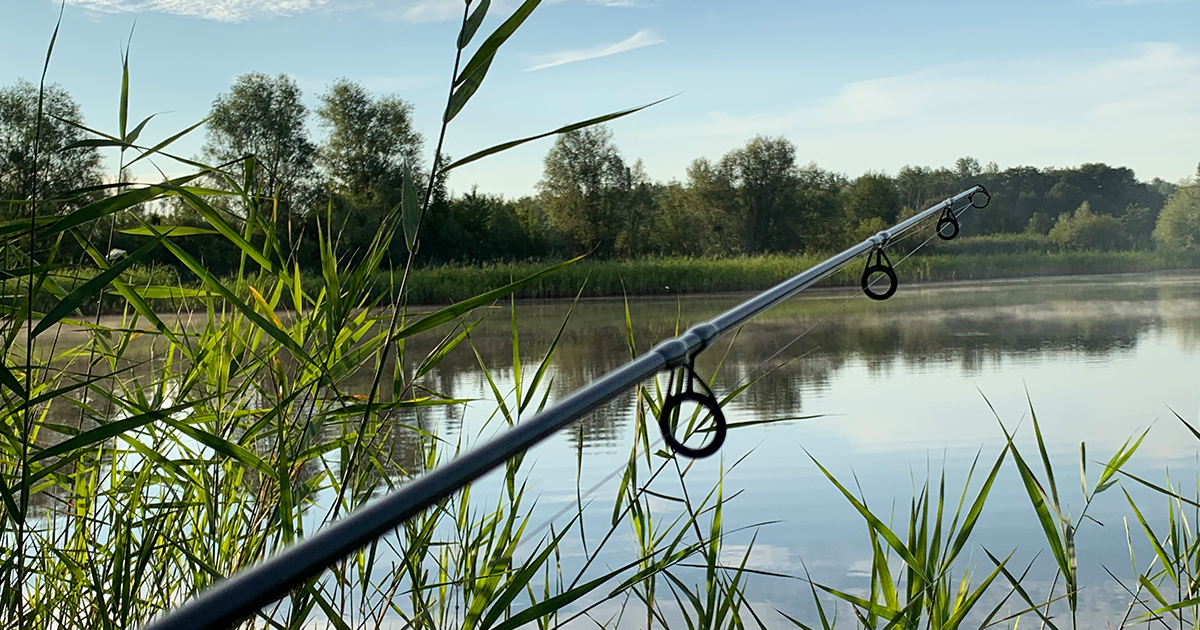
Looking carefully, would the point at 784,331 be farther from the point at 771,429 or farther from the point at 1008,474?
the point at 1008,474

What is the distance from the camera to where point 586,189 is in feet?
75.5

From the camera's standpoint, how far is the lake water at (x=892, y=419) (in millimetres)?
2799

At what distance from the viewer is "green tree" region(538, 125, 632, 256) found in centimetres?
2275

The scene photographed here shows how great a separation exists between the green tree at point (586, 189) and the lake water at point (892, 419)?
1295 cm

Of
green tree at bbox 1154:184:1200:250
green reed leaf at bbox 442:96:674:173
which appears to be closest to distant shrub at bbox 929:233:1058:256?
green tree at bbox 1154:184:1200:250

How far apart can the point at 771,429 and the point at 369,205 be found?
17.8m

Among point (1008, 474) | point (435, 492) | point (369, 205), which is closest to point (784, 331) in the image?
point (1008, 474)

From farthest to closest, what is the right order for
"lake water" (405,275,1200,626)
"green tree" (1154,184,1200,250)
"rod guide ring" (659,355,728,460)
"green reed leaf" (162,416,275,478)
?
"green tree" (1154,184,1200,250) → "lake water" (405,275,1200,626) → "green reed leaf" (162,416,275,478) → "rod guide ring" (659,355,728,460)

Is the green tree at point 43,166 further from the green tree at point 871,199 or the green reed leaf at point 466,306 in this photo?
the green tree at point 871,199

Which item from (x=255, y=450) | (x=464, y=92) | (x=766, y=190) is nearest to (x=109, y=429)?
(x=464, y=92)

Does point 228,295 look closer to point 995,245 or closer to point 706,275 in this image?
point 706,275

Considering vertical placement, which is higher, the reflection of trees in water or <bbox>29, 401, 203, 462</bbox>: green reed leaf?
<bbox>29, 401, 203, 462</bbox>: green reed leaf

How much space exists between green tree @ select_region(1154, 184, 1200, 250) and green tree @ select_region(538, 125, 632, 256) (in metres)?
12.3

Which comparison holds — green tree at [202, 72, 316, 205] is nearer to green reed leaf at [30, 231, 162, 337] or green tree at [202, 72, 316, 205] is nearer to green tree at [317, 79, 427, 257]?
green tree at [317, 79, 427, 257]
